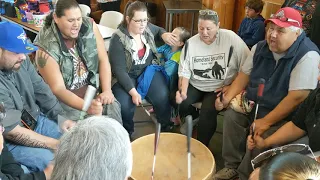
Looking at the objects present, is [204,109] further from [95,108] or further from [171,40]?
[95,108]

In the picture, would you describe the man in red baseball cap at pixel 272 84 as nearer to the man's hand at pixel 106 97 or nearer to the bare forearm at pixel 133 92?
the bare forearm at pixel 133 92

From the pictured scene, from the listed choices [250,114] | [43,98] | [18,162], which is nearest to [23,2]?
[43,98]

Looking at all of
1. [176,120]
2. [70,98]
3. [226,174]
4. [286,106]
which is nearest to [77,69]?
[70,98]

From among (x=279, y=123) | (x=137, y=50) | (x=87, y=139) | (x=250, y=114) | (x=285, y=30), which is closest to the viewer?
(x=87, y=139)

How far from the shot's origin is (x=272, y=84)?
6.64 ft

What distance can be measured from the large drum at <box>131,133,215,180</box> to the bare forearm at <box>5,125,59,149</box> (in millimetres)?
438

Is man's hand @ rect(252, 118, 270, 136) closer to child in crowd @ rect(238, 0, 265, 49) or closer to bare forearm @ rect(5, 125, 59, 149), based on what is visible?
bare forearm @ rect(5, 125, 59, 149)

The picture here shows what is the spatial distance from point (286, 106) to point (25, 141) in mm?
1426

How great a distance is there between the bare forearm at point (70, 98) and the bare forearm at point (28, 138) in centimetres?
37

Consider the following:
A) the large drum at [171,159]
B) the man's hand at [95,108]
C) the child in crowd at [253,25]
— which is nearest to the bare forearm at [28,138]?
the man's hand at [95,108]

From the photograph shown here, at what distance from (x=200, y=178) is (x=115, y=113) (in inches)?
32.7

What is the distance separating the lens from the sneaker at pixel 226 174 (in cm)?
228

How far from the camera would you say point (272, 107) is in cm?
205

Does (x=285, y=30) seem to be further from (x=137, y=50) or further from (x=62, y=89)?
(x=62, y=89)
